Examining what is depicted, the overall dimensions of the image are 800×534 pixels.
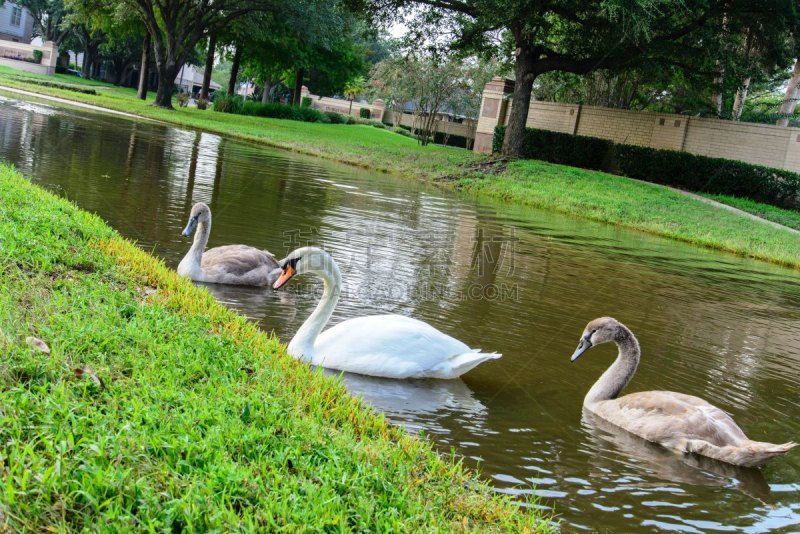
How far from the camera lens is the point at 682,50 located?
2931cm

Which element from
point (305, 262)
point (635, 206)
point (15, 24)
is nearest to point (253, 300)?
point (305, 262)

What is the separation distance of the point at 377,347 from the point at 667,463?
2500mm

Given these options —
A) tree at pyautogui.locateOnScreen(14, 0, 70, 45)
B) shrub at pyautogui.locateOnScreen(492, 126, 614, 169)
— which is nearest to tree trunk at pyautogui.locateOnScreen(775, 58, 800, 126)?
shrub at pyautogui.locateOnScreen(492, 126, 614, 169)

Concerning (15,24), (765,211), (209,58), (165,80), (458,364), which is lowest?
(458,364)

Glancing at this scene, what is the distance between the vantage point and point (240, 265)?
9.29 meters

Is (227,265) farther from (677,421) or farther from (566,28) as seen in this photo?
(566,28)

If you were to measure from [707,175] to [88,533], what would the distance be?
32066 millimetres

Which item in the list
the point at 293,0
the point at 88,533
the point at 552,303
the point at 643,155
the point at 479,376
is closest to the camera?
the point at 88,533

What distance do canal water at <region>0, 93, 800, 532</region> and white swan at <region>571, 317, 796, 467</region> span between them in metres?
0.13

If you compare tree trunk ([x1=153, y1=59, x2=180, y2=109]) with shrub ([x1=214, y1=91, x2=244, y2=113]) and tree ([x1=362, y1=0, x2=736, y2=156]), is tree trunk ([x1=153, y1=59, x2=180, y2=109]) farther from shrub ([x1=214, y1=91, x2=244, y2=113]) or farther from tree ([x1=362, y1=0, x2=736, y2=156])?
tree ([x1=362, y1=0, x2=736, y2=156])

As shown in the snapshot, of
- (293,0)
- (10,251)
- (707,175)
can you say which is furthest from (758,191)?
(10,251)

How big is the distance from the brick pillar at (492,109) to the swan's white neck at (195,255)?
36.2 m

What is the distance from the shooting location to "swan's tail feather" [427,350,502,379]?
6953 mm

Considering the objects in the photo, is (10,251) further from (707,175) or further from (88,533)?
(707,175)
